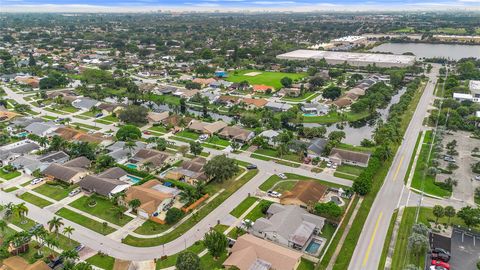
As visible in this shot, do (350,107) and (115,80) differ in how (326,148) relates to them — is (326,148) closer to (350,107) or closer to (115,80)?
(350,107)

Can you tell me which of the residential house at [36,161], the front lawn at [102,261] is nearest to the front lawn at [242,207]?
the front lawn at [102,261]

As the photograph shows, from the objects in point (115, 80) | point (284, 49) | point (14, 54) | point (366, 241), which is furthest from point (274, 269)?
point (14, 54)

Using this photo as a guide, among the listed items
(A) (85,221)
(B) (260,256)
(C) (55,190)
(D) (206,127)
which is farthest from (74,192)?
(B) (260,256)

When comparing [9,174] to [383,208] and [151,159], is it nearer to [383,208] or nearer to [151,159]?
[151,159]

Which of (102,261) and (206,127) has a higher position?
(206,127)

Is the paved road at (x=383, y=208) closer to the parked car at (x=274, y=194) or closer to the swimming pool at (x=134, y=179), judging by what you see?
the parked car at (x=274, y=194)

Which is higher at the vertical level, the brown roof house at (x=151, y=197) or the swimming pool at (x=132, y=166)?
the brown roof house at (x=151, y=197)
